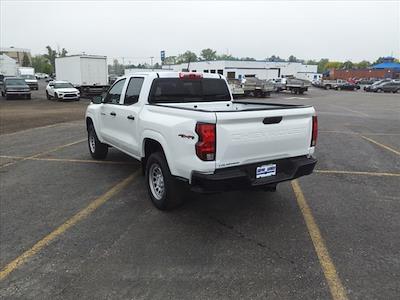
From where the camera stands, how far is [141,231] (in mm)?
4691

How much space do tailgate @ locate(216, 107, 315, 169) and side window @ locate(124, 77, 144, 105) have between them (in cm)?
226

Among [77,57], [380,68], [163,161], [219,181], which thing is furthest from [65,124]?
[380,68]

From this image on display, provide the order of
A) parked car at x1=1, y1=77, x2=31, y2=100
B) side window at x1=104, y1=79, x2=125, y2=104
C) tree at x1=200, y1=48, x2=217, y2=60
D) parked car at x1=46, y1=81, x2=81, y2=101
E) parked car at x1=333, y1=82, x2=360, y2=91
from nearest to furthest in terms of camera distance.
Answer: side window at x1=104, y1=79, x2=125, y2=104, parked car at x1=46, y1=81, x2=81, y2=101, parked car at x1=1, y1=77, x2=31, y2=100, parked car at x1=333, y1=82, x2=360, y2=91, tree at x1=200, y1=48, x2=217, y2=60

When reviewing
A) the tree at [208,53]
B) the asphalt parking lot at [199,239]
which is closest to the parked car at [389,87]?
the asphalt parking lot at [199,239]

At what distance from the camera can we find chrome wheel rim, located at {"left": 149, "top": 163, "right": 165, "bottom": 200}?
5292 millimetres

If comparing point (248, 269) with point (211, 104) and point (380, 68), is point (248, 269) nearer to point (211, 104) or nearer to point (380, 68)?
point (211, 104)

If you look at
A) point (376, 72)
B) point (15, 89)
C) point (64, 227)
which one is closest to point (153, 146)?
point (64, 227)

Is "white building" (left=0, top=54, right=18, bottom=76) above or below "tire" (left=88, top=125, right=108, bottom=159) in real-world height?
above

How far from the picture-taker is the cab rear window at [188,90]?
19.2ft

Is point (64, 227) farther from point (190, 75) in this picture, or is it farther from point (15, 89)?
point (15, 89)

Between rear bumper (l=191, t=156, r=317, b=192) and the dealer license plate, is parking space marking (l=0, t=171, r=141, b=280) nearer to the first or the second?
rear bumper (l=191, t=156, r=317, b=192)

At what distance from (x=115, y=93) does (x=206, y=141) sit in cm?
342

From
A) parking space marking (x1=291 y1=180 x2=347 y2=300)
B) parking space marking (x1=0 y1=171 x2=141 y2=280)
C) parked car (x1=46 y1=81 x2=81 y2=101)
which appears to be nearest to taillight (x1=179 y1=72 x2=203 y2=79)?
parking space marking (x1=0 y1=171 x2=141 y2=280)

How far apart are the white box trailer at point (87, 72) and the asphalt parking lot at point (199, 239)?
25262 mm
